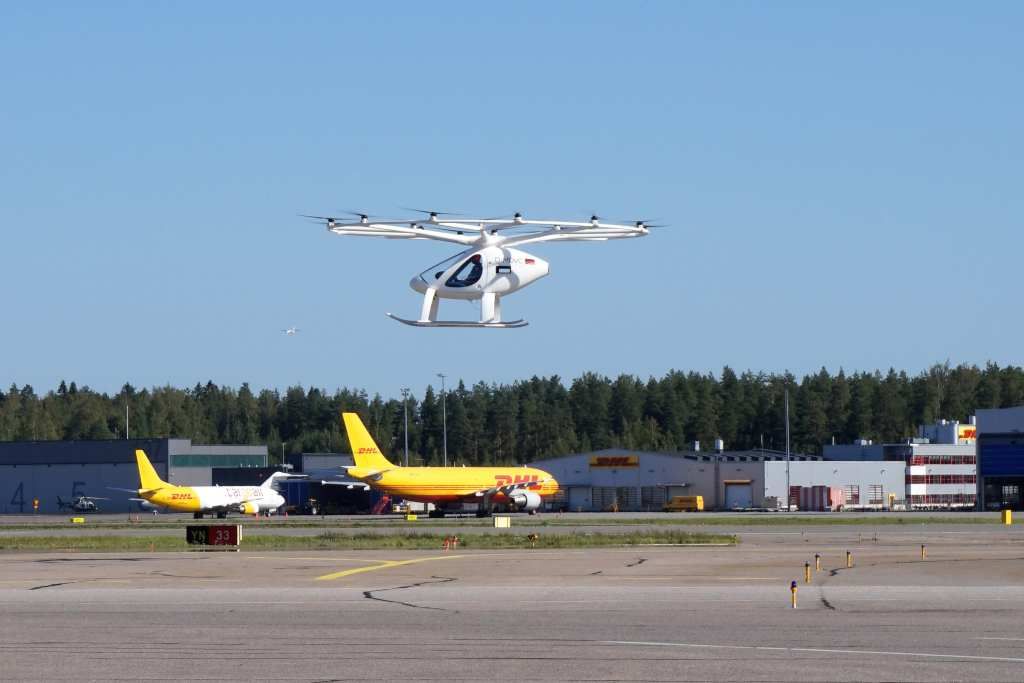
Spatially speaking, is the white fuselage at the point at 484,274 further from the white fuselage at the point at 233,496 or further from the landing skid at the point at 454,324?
the white fuselage at the point at 233,496

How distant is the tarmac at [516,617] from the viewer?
24.9m

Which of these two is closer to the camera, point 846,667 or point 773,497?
point 846,667

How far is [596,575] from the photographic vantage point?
46.8m

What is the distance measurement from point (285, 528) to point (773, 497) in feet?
170

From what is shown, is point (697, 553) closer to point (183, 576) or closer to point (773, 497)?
point (183, 576)

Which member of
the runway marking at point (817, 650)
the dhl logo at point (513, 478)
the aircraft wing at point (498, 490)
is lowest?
the runway marking at point (817, 650)

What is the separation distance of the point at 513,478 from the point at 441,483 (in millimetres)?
7119

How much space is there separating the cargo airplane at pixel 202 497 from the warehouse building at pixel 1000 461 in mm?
59432

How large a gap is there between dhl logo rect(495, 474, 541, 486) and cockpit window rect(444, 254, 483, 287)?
66601 millimetres

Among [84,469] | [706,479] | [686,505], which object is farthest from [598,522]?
[84,469]

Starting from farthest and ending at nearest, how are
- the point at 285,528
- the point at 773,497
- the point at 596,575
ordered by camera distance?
the point at 773,497 < the point at 285,528 < the point at 596,575

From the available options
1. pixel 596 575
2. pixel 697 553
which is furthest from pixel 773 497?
pixel 596 575

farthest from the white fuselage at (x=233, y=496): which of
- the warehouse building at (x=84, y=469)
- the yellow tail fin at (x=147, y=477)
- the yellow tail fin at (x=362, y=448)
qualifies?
the warehouse building at (x=84, y=469)

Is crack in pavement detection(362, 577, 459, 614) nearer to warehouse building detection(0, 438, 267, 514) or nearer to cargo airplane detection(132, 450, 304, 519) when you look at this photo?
cargo airplane detection(132, 450, 304, 519)
